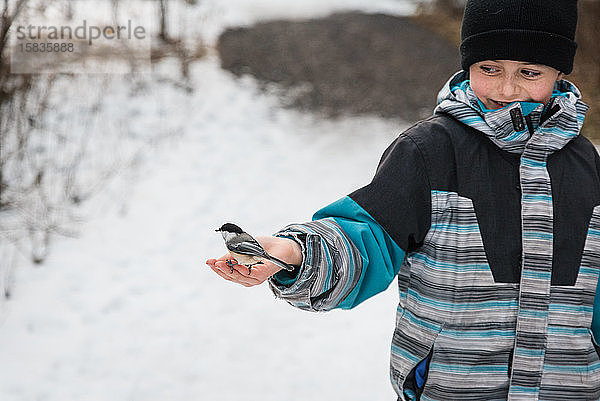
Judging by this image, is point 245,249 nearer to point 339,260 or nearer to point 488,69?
point 339,260

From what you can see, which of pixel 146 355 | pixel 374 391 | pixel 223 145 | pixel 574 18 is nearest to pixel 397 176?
pixel 574 18

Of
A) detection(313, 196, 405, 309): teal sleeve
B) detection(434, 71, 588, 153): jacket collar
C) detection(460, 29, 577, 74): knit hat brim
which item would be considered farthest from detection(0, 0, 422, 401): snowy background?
detection(460, 29, 577, 74): knit hat brim

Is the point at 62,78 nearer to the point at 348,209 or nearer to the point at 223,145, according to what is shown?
the point at 223,145

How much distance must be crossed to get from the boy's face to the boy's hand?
0.61m

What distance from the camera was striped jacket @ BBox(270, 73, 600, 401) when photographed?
1.44 meters

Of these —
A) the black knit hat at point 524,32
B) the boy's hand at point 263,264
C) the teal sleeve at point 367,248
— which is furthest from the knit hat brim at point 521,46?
the boy's hand at point 263,264

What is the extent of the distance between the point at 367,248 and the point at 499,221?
33 cm

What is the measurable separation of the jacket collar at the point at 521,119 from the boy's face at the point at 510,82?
0.08 feet

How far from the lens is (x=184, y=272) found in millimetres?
3816

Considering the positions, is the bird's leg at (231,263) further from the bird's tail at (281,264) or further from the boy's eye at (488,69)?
the boy's eye at (488,69)

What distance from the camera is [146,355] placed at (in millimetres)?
3143

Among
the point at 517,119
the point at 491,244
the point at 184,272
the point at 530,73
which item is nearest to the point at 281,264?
the point at 491,244

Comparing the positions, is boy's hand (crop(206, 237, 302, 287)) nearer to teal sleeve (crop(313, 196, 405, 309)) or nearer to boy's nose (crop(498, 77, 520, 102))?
teal sleeve (crop(313, 196, 405, 309))

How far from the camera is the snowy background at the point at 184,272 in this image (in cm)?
302
